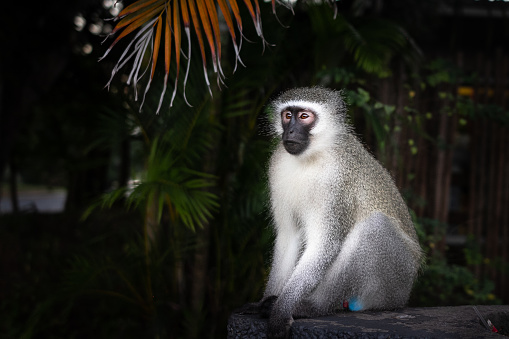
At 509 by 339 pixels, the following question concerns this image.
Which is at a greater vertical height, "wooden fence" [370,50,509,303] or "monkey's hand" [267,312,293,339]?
"wooden fence" [370,50,509,303]

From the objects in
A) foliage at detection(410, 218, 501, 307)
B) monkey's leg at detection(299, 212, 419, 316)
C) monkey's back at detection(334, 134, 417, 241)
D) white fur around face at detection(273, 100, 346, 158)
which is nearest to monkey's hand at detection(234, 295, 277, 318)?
monkey's leg at detection(299, 212, 419, 316)

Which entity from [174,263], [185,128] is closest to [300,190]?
[185,128]

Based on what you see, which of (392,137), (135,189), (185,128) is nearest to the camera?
(135,189)

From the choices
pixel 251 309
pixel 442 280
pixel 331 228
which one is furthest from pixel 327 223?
pixel 442 280

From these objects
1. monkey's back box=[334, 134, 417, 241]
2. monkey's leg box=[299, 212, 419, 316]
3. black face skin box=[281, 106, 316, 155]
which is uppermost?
black face skin box=[281, 106, 316, 155]

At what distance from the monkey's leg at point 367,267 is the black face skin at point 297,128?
513 mm

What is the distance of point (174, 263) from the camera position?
14.3 ft

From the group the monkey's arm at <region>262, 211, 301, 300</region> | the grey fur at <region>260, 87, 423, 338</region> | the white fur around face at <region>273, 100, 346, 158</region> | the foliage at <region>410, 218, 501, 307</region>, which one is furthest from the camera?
the foliage at <region>410, 218, 501, 307</region>

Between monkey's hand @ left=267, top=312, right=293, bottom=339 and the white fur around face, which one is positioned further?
the white fur around face

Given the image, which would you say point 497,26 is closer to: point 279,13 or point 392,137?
point 392,137

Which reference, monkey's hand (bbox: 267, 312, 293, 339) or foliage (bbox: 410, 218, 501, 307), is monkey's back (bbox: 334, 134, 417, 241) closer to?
monkey's hand (bbox: 267, 312, 293, 339)

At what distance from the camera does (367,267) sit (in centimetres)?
272

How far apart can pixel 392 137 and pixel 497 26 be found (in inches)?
101

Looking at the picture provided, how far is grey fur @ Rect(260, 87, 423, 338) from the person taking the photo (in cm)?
261
